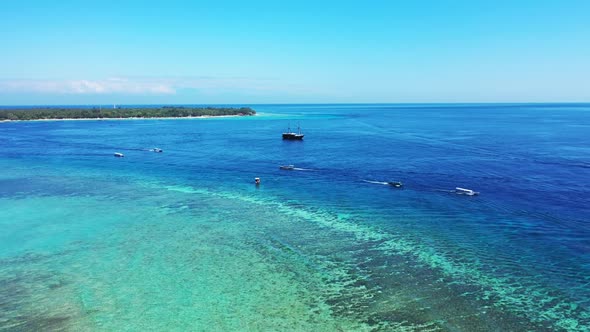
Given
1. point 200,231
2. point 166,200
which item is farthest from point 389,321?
point 166,200

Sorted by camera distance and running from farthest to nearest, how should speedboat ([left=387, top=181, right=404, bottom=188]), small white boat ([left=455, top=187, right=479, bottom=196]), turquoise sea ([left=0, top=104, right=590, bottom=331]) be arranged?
1. speedboat ([left=387, top=181, right=404, bottom=188])
2. small white boat ([left=455, top=187, right=479, bottom=196])
3. turquoise sea ([left=0, top=104, right=590, bottom=331])

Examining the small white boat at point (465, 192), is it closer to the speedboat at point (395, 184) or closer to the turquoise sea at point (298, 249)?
the turquoise sea at point (298, 249)

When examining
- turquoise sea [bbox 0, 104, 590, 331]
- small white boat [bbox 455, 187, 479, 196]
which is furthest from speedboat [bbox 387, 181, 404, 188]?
small white boat [bbox 455, 187, 479, 196]

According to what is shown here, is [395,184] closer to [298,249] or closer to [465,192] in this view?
[465,192]

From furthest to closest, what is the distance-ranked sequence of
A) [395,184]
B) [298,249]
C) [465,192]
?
[395,184] < [465,192] < [298,249]

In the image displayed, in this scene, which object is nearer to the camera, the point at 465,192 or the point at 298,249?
the point at 298,249

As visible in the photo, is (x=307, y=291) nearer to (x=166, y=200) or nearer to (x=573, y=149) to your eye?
(x=166, y=200)

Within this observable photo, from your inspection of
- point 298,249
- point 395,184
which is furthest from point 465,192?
point 298,249

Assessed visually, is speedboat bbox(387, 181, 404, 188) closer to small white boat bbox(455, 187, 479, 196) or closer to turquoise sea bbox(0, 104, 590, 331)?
turquoise sea bbox(0, 104, 590, 331)
